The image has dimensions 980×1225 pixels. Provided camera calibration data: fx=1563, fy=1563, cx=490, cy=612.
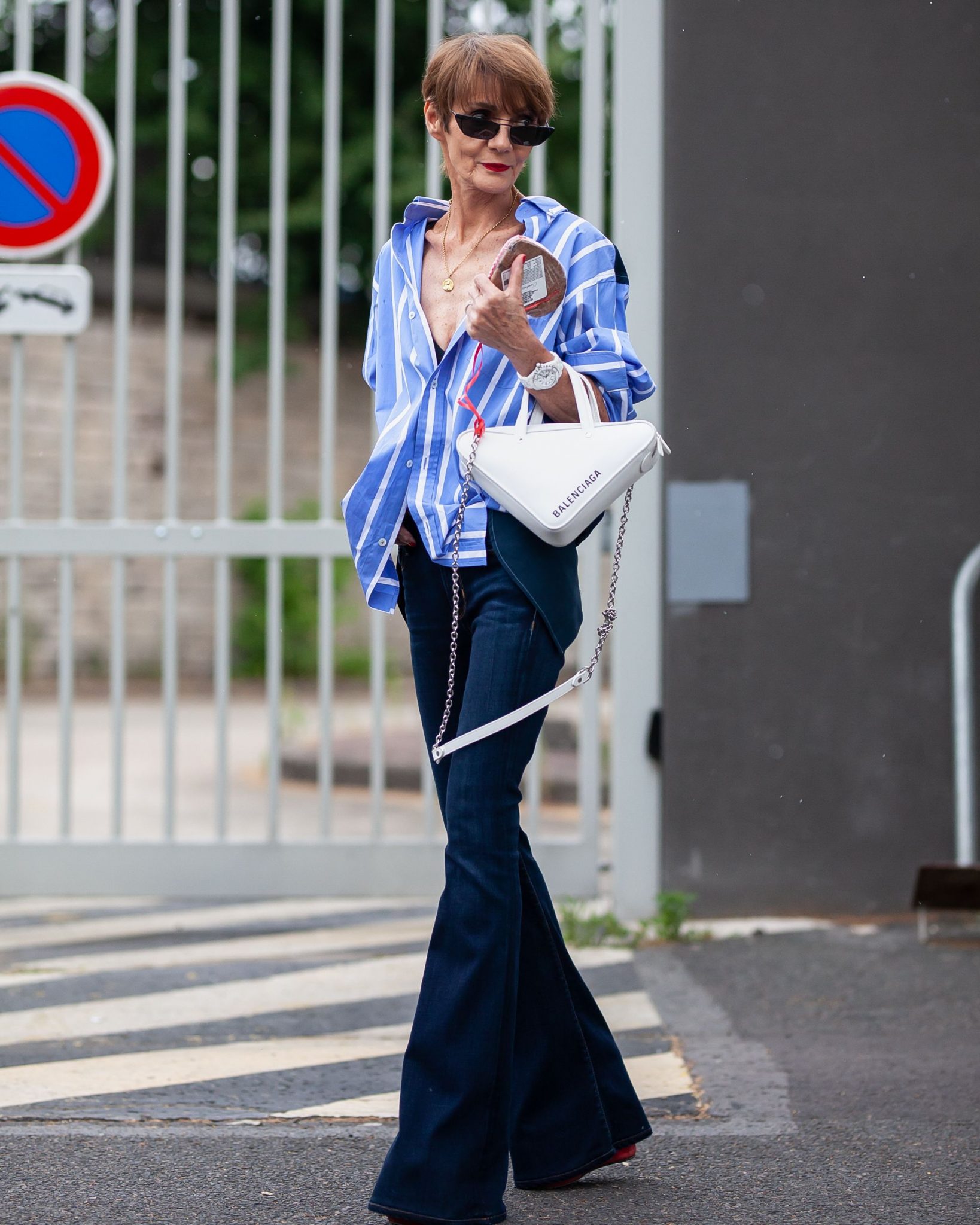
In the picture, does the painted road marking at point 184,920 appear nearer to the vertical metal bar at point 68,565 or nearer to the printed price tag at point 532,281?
the vertical metal bar at point 68,565

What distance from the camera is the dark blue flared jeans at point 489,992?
1.99 metres

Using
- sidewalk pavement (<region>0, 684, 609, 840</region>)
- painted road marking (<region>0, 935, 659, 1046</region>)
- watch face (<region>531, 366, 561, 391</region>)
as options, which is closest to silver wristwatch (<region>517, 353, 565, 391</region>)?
watch face (<region>531, 366, 561, 391</region>)

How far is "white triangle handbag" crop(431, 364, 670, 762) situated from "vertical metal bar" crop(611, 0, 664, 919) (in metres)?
2.22

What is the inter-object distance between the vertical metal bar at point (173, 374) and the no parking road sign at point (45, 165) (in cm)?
23

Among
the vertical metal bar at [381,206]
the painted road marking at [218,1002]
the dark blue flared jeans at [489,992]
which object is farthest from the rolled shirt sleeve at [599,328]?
the vertical metal bar at [381,206]

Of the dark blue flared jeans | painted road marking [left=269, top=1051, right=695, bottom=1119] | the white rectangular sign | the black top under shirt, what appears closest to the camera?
the dark blue flared jeans

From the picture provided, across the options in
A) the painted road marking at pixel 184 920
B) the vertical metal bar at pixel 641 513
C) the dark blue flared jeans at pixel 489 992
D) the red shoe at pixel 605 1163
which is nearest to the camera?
the dark blue flared jeans at pixel 489 992

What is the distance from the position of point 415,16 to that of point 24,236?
10.8m

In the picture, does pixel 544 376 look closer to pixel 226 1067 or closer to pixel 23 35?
pixel 226 1067

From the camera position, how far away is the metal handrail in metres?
4.06

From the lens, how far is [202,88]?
14.2 metres

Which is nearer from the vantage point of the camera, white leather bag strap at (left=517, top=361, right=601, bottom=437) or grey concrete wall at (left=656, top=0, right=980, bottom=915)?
white leather bag strap at (left=517, top=361, right=601, bottom=437)

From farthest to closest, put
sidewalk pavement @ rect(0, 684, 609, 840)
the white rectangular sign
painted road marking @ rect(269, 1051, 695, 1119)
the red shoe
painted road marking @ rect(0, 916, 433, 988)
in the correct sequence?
sidewalk pavement @ rect(0, 684, 609, 840) < the white rectangular sign < painted road marking @ rect(0, 916, 433, 988) < painted road marking @ rect(269, 1051, 695, 1119) < the red shoe

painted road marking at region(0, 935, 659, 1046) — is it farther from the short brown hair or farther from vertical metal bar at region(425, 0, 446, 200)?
vertical metal bar at region(425, 0, 446, 200)
